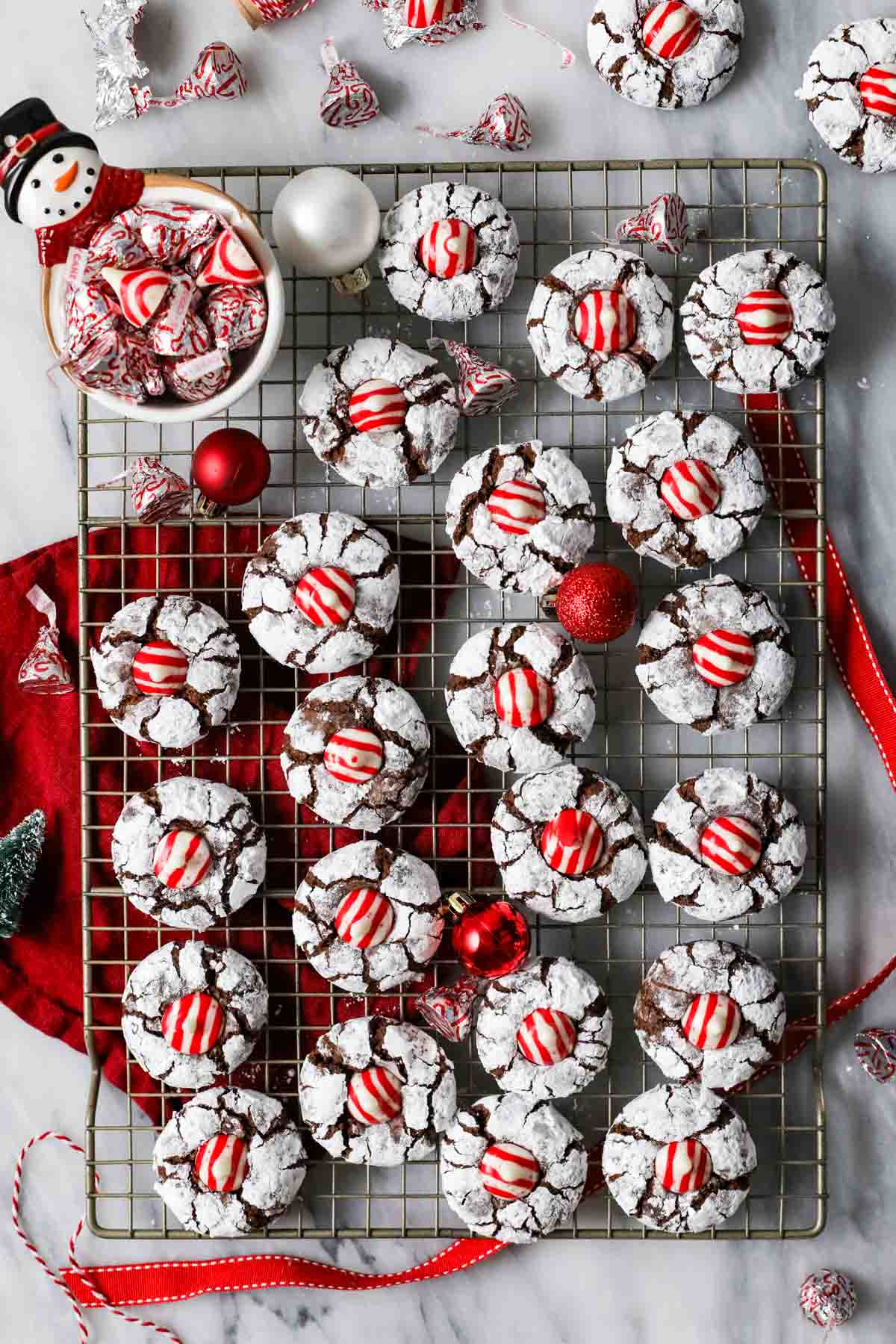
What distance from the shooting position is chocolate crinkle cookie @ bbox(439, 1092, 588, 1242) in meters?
1.99

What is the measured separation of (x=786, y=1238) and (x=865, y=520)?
129cm

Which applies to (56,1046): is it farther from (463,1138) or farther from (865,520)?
(865,520)

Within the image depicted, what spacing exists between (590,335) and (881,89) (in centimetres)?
68

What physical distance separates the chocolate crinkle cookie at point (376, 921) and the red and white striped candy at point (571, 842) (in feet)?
0.73

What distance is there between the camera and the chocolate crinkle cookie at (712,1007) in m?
1.99

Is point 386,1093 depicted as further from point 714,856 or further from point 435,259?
point 435,259

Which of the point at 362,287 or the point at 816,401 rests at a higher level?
the point at 362,287

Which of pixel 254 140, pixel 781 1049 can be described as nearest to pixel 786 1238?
pixel 781 1049

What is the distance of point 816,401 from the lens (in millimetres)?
2090

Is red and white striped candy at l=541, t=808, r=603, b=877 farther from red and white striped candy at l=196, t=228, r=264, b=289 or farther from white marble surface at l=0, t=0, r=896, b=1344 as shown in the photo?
red and white striped candy at l=196, t=228, r=264, b=289

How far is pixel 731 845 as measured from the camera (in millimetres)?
1954

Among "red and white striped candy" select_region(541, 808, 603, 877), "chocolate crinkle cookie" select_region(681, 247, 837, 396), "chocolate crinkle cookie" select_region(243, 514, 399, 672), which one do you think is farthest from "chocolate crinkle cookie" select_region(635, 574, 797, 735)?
"chocolate crinkle cookie" select_region(243, 514, 399, 672)

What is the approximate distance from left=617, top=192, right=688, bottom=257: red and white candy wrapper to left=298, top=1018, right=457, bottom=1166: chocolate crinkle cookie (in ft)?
4.62

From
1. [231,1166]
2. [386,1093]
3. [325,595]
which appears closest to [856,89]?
[325,595]
